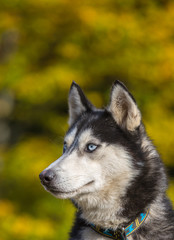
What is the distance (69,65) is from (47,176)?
5.85 meters

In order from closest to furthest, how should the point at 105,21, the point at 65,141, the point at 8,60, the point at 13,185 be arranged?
the point at 65,141
the point at 105,21
the point at 8,60
the point at 13,185

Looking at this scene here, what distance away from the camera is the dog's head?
3309 millimetres

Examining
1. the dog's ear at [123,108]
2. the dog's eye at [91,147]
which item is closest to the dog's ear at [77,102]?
the dog's ear at [123,108]

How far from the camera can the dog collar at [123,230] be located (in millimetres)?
3309

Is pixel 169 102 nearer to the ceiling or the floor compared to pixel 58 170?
nearer to the ceiling

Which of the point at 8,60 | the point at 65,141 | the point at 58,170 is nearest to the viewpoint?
the point at 58,170

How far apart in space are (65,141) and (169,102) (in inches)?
221

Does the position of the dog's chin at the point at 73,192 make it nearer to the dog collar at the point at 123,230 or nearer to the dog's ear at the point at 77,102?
the dog collar at the point at 123,230

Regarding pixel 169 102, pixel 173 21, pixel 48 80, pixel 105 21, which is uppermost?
pixel 173 21

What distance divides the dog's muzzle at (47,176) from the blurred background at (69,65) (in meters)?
5.23

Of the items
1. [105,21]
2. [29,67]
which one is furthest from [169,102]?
[29,67]

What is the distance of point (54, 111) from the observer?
10188mm

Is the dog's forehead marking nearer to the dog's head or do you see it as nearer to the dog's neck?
the dog's head

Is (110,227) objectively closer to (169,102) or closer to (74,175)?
(74,175)
